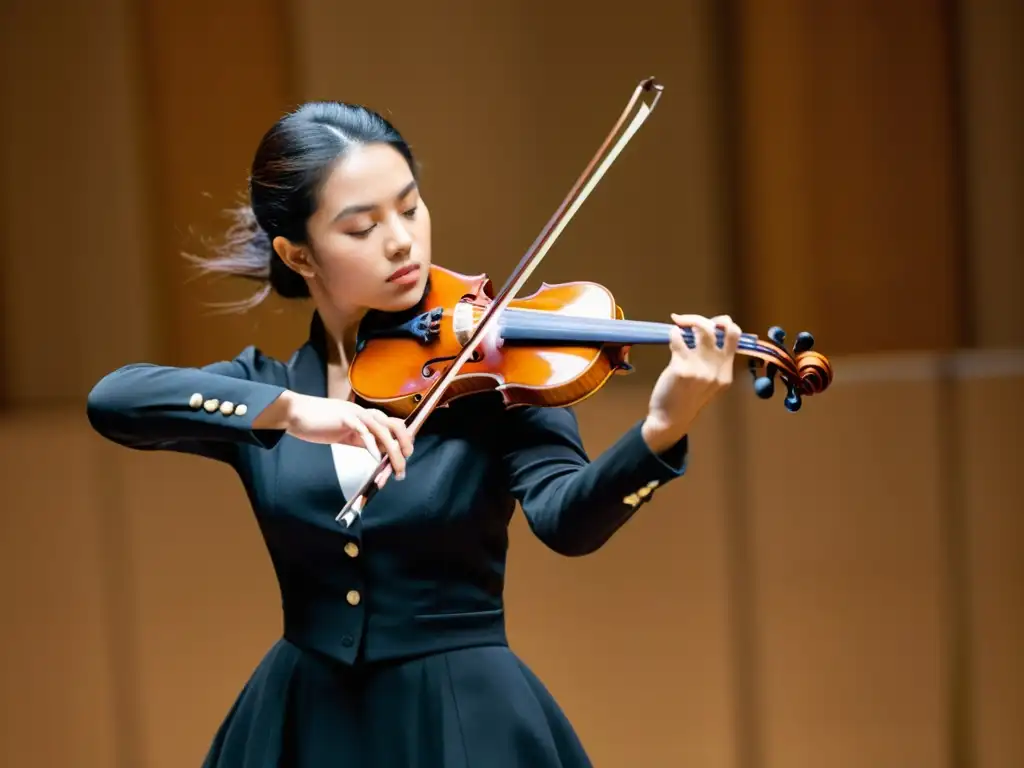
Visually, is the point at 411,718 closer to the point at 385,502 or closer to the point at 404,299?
the point at 385,502

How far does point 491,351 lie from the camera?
109 centimetres

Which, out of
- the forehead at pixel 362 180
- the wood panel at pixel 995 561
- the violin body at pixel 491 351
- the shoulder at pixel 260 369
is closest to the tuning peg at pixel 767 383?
the violin body at pixel 491 351

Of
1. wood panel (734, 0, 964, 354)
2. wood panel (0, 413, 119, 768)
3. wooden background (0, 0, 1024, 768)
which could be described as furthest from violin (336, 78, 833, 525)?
wood panel (0, 413, 119, 768)

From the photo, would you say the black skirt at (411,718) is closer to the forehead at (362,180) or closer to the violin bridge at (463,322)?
the violin bridge at (463,322)

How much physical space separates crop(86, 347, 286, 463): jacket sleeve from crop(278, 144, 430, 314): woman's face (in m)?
0.13

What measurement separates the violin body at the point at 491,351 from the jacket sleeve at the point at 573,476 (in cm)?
7

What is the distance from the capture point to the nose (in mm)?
1148

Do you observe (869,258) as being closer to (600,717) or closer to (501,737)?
(600,717)

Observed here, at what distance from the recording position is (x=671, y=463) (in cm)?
101

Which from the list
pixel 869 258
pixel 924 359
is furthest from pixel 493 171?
pixel 924 359

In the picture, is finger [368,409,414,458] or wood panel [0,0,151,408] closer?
finger [368,409,414,458]

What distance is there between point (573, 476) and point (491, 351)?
0.43 ft

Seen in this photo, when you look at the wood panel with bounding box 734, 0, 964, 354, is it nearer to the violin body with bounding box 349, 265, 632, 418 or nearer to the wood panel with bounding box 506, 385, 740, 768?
the wood panel with bounding box 506, 385, 740, 768

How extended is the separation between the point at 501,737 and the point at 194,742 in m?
1.25
